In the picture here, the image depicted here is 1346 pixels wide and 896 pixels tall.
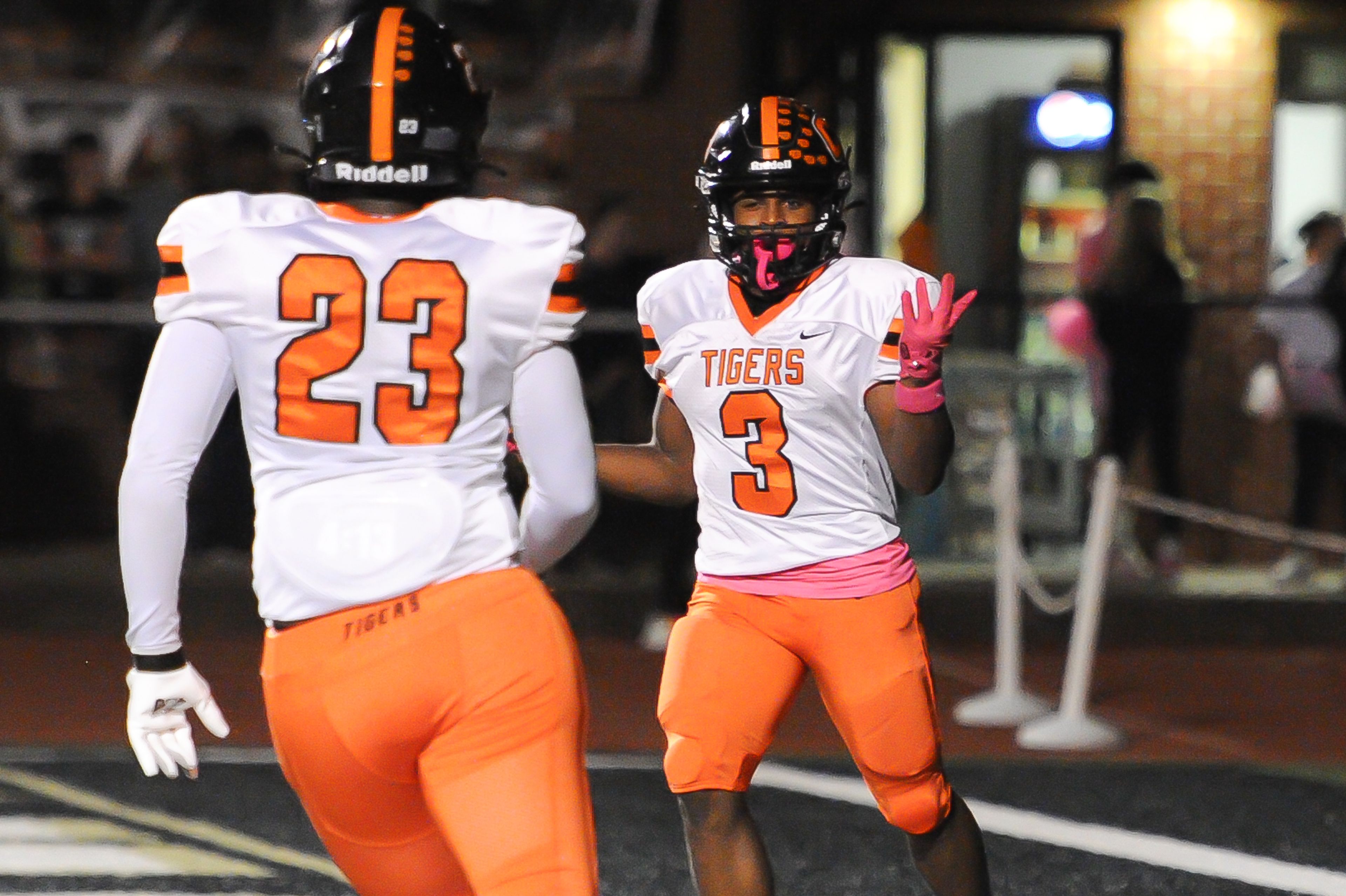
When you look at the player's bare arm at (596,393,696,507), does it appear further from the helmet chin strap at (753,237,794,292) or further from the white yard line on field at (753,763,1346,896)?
the white yard line on field at (753,763,1346,896)

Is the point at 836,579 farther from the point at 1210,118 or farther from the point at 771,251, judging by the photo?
the point at 1210,118

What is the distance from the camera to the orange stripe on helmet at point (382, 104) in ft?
10.1

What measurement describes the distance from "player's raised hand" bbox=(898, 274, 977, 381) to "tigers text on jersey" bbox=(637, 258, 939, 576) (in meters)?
0.23

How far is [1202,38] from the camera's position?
12.9 metres

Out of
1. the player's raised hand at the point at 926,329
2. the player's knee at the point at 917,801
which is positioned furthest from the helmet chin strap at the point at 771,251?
the player's knee at the point at 917,801

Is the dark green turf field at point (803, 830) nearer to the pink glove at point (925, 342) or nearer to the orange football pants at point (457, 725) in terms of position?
the pink glove at point (925, 342)

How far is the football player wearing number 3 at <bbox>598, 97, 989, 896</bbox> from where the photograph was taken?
4.19 metres

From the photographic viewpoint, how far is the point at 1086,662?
7.85 meters

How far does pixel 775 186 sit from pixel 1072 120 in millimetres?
9268

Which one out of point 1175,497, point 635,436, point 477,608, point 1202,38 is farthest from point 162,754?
point 1202,38

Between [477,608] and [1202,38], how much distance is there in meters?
11.0

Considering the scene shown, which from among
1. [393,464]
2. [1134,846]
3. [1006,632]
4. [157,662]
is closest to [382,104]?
[393,464]

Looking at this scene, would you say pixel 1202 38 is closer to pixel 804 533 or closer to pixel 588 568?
pixel 588 568

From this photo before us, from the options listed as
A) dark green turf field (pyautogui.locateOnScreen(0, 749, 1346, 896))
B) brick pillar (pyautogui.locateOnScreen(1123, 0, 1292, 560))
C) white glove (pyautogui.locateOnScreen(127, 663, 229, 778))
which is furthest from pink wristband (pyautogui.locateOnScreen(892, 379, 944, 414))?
brick pillar (pyautogui.locateOnScreen(1123, 0, 1292, 560))
